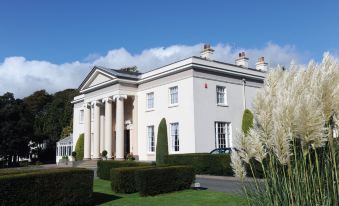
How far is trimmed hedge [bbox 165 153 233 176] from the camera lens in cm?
2008

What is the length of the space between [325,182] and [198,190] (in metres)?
10.3

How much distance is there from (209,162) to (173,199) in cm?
903

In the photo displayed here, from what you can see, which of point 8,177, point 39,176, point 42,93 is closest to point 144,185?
point 39,176

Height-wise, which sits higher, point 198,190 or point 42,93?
point 42,93

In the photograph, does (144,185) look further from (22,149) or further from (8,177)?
(22,149)

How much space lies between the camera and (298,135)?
12.3 feet

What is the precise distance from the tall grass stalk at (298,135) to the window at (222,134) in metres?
23.0

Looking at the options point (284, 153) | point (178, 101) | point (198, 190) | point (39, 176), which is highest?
point (178, 101)

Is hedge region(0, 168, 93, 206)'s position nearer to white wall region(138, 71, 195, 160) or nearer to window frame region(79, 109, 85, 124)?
white wall region(138, 71, 195, 160)

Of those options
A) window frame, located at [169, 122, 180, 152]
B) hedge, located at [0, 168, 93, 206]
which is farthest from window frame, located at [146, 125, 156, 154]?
hedge, located at [0, 168, 93, 206]

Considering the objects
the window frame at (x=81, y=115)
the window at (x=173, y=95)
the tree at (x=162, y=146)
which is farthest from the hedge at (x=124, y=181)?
the window frame at (x=81, y=115)

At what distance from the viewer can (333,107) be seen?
12.5 feet

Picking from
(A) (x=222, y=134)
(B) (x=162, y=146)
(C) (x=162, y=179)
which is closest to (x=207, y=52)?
(A) (x=222, y=134)

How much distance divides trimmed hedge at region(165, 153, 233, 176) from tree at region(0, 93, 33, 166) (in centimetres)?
2742
